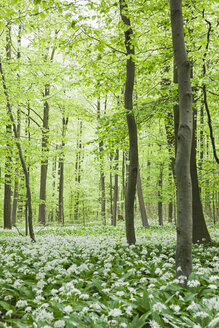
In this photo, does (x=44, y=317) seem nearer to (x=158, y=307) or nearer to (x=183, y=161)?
(x=158, y=307)

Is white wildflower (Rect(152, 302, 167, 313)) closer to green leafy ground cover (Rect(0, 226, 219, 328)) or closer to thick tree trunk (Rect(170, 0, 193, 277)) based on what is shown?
green leafy ground cover (Rect(0, 226, 219, 328))

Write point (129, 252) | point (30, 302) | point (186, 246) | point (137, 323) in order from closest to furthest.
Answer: point (137, 323), point (30, 302), point (186, 246), point (129, 252)

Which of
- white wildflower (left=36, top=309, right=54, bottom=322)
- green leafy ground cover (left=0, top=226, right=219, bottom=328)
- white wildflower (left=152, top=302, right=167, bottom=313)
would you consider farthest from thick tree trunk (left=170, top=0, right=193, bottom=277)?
white wildflower (left=36, top=309, right=54, bottom=322)

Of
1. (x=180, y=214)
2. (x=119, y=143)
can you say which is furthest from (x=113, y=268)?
(x=119, y=143)

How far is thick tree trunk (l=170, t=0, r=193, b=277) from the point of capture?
4.07m

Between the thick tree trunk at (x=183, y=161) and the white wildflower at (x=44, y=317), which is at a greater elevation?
the thick tree trunk at (x=183, y=161)

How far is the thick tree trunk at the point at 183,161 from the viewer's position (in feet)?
13.4

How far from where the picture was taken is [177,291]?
3508 mm

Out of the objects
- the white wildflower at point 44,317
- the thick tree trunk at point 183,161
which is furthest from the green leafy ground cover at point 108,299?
the thick tree trunk at point 183,161

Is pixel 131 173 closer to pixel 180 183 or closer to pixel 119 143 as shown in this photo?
pixel 119 143

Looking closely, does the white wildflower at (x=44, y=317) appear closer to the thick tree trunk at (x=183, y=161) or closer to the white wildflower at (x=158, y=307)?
the white wildflower at (x=158, y=307)

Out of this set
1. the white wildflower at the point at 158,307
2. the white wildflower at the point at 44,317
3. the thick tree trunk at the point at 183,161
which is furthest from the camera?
the thick tree trunk at the point at 183,161

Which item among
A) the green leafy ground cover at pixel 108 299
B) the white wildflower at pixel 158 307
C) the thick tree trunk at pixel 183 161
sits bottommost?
the green leafy ground cover at pixel 108 299

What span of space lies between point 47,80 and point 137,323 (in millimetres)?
12620
